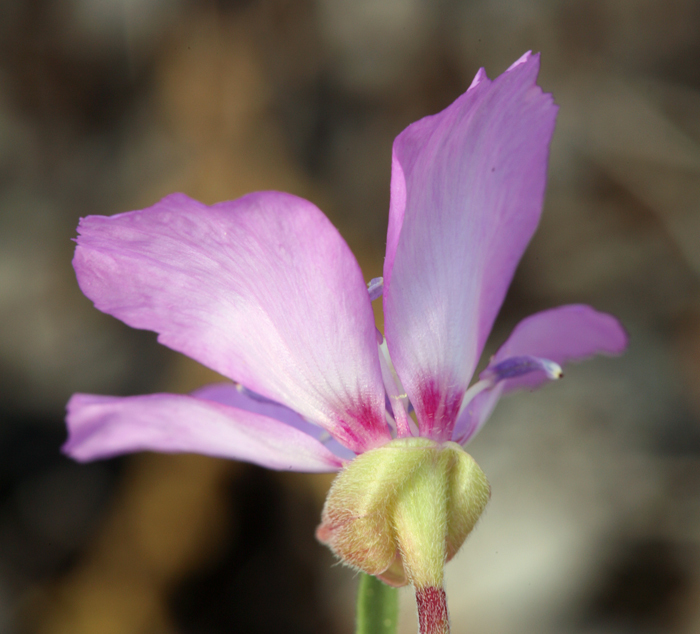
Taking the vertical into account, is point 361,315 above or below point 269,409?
above

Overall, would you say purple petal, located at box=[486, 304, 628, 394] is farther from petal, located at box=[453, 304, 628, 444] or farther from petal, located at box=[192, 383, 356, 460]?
petal, located at box=[192, 383, 356, 460]

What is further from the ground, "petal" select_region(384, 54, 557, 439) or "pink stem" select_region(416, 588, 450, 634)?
"petal" select_region(384, 54, 557, 439)

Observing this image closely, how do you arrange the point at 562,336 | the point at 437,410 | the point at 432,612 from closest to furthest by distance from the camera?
the point at 432,612
the point at 437,410
the point at 562,336

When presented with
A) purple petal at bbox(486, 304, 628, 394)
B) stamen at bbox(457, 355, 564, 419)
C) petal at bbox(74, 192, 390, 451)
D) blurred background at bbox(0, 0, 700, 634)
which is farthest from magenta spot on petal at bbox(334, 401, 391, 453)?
blurred background at bbox(0, 0, 700, 634)

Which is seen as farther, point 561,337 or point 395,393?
point 561,337

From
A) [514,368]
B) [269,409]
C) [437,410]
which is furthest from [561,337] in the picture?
[269,409]

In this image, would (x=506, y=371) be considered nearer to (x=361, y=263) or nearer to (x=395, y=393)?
(x=395, y=393)
